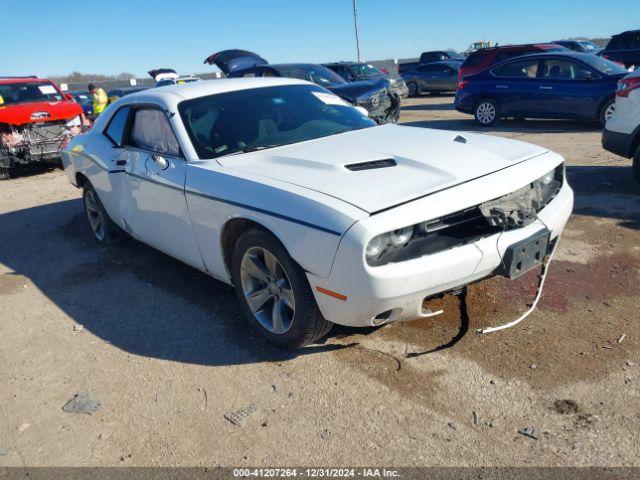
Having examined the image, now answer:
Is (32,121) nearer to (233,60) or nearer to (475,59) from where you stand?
(233,60)

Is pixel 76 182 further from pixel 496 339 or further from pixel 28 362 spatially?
pixel 496 339

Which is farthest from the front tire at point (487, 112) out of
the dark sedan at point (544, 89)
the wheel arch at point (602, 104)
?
the wheel arch at point (602, 104)

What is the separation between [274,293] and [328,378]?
0.63 meters

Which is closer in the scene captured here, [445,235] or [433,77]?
[445,235]

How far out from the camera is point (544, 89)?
11484 mm

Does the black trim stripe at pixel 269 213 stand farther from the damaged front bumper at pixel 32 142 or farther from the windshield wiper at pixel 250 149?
the damaged front bumper at pixel 32 142

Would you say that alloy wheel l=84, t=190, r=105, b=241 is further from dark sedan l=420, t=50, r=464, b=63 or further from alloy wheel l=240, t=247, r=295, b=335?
dark sedan l=420, t=50, r=464, b=63

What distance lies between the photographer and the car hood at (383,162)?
9.80 ft

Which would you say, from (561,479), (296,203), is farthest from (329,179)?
(561,479)

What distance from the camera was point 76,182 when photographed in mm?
6105

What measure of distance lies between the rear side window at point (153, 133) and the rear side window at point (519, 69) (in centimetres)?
960

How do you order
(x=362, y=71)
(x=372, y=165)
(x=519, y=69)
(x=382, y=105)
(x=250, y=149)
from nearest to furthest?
1. (x=372, y=165)
2. (x=250, y=149)
3. (x=382, y=105)
4. (x=519, y=69)
5. (x=362, y=71)

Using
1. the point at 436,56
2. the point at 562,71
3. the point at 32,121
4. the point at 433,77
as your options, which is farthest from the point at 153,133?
the point at 436,56

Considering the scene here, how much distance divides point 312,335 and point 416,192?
104 centimetres
